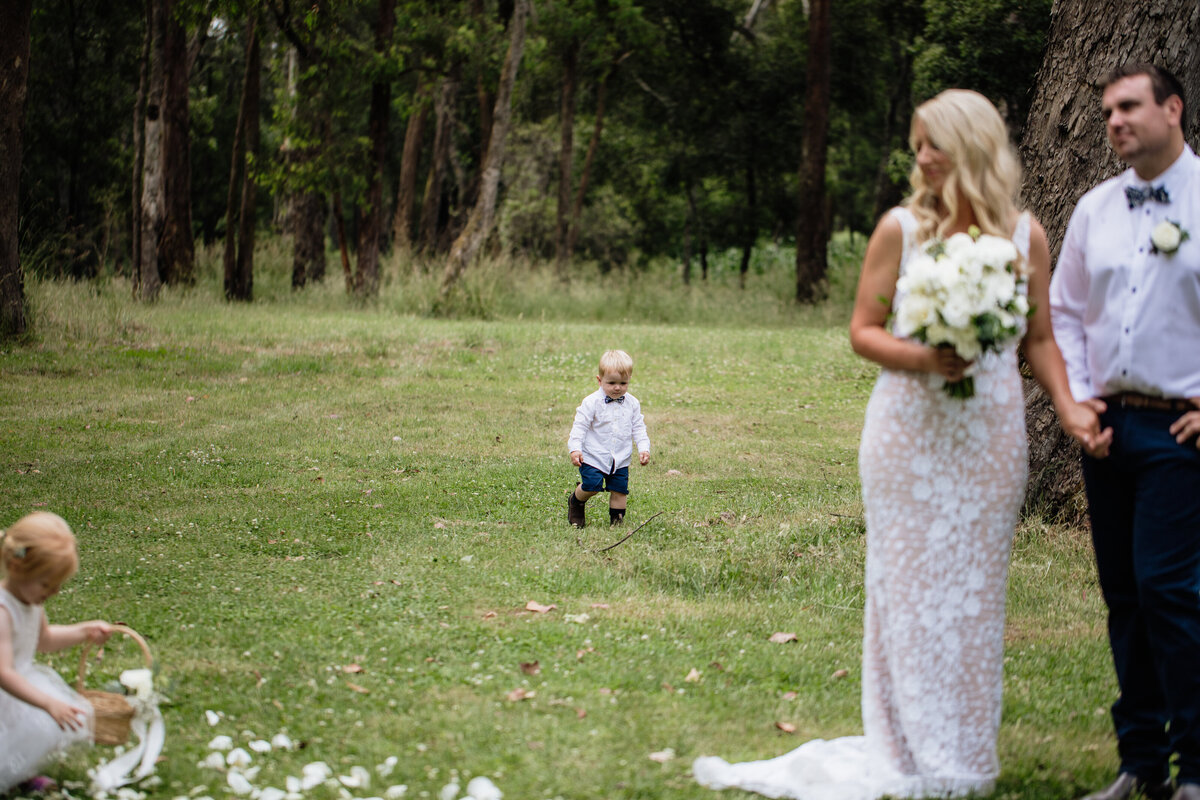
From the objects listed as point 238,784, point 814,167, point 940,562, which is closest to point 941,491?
point 940,562

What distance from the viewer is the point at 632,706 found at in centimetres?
475

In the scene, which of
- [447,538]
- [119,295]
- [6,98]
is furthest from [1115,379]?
[119,295]

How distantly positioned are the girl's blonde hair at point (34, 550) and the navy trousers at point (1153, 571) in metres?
3.65

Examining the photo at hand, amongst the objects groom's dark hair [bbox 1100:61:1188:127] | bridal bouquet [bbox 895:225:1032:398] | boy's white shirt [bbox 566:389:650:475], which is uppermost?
groom's dark hair [bbox 1100:61:1188:127]

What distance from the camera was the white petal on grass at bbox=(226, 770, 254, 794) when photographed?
3850mm

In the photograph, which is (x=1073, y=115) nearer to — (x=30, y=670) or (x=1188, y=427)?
(x=1188, y=427)

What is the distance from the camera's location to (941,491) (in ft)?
12.4

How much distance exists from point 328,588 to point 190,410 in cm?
670

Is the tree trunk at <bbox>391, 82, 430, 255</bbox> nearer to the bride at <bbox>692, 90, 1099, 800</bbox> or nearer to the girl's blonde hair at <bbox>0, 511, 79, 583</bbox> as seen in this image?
the girl's blonde hair at <bbox>0, 511, 79, 583</bbox>

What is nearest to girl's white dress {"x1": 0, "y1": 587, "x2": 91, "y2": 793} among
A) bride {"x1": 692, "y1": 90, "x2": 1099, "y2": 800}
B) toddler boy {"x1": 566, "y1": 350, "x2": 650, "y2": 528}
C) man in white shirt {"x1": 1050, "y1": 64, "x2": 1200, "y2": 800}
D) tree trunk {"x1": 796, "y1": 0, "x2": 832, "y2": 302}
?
bride {"x1": 692, "y1": 90, "x2": 1099, "y2": 800}

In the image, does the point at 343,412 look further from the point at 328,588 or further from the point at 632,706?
the point at 632,706

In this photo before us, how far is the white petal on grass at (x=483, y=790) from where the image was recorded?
12.6 feet

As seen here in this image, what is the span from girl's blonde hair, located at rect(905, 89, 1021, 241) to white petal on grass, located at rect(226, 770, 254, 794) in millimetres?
3076

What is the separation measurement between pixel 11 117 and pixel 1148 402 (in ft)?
46.8
